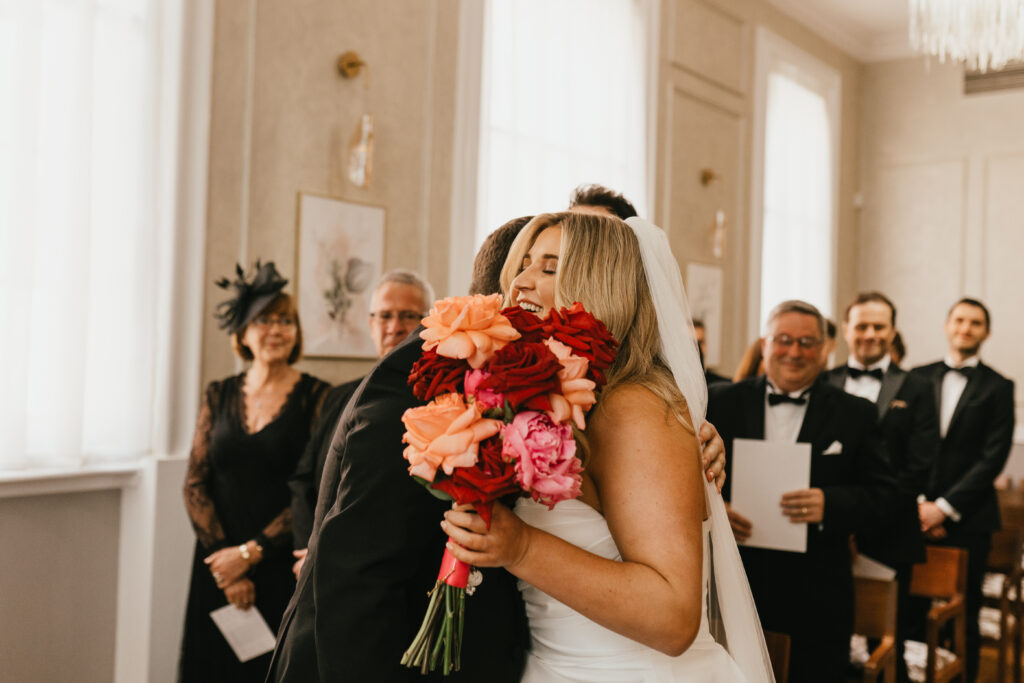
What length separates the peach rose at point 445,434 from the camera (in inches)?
57.0

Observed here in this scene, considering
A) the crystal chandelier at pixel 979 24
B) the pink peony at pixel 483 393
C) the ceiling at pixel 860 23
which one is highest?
the ceiling at pixel 860 23

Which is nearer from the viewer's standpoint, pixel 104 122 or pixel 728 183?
pixel 104 122

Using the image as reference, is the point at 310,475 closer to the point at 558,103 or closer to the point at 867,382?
the point at 867,382

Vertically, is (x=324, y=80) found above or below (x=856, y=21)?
below

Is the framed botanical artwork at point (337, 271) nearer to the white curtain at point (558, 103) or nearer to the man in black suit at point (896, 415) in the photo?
the white curtain at point (558, 103)

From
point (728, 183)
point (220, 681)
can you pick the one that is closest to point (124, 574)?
point (220, 681)

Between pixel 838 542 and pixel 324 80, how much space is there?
3224 mm

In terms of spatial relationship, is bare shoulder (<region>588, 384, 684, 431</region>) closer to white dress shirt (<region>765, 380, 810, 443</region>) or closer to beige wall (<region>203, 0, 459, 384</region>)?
white dress shirt (<region>765, 380, 810, 443</region>)

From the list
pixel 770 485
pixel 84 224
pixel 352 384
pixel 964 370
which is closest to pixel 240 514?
pixel 352 384

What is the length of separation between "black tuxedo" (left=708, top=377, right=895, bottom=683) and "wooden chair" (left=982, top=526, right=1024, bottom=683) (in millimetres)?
1473

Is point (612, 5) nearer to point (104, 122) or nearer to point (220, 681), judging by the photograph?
point (104, 122)

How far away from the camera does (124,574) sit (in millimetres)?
4055

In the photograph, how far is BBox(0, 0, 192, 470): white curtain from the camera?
355 centimetres

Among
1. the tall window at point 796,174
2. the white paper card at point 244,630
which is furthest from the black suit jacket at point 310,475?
the tall window at point 796,174
